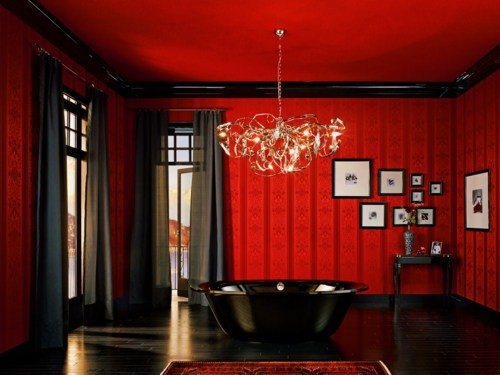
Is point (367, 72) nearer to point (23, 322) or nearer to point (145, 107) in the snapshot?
point (145, 107)

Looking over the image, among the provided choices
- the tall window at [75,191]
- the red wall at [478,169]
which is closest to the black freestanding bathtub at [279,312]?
the tall window at [75,191]

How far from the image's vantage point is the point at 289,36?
630 cm

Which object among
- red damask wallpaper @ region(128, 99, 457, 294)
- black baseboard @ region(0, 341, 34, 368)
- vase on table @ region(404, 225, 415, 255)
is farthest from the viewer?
red damask wallpaper @ region(128, 99, 457, 294)

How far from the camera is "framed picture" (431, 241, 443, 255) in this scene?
8430 mm

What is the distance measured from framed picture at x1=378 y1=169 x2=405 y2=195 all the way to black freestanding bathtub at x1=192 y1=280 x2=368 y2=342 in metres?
3.02

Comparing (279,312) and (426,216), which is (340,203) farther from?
(279,312)

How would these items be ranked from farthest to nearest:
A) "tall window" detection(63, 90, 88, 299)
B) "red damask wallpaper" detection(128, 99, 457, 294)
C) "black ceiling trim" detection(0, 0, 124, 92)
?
"red damask wallpaper" detection(128, 99, 457, 294)
"tall window" detection(63, 90, 88, 299)
"black ceiling trim" detection(0, 0, 124, 92)

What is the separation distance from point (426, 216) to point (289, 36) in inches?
152

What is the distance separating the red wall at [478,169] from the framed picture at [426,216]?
1.18 feet

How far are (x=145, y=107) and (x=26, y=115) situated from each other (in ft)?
11.3

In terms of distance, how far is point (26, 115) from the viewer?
17.9 ft

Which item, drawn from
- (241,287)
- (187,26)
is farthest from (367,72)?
(241,287)

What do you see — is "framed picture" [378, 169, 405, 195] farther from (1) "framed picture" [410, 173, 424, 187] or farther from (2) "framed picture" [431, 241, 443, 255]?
(2) "framed picture" [431, 241, 443, 255]

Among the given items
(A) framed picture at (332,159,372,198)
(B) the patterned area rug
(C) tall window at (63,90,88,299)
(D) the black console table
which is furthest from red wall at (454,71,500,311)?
(C) tall window at (63,90,88,299)
